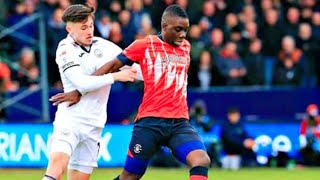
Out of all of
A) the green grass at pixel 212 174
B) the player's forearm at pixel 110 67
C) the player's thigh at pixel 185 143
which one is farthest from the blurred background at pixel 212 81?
the player's thigh at pixel 185 143

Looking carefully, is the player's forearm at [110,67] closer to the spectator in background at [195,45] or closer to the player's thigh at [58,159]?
the player's thigh at [58,159]

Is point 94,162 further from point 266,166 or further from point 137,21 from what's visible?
point 137,21

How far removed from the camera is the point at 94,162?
10.6 metres

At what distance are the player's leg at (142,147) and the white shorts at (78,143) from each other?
0.52 m

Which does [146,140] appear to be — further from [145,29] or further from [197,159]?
[145,29]

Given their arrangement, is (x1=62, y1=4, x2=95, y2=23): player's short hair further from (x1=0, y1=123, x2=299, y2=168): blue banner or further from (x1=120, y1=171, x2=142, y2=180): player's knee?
(x1=0, y1=123, x2=299, y2=168): blue banner

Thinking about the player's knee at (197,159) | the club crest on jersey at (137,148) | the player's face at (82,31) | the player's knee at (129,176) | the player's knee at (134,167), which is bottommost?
the player's knee at (129,176)

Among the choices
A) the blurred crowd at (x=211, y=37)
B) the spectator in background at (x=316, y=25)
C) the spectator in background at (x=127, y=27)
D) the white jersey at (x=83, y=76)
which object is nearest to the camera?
the white jersey at (x=83, y=76)

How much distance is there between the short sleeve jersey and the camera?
10.1m

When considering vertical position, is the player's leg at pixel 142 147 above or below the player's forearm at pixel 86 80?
below

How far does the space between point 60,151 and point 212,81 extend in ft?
39.0

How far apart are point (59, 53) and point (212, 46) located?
38.6 feet

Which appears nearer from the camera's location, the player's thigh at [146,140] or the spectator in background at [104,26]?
the player's thigh at [146,140]

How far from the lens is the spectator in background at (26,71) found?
815 inches
